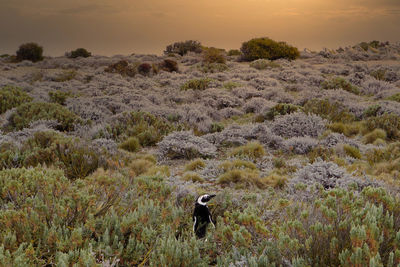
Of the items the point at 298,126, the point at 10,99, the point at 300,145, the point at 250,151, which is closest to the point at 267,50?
the point at 298,126

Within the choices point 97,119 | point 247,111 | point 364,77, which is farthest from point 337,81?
point 97,119

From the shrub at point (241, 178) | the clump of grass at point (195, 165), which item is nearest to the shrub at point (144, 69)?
the clump of grass at point (195, 165)

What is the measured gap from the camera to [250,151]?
8297 mm

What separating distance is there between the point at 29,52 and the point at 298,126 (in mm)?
34109

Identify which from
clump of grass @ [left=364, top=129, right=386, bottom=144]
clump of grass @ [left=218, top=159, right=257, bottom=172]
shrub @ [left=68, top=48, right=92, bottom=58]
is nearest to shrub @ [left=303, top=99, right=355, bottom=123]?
clump of grass @ [left=364, top=129, right=386, bottom=144]

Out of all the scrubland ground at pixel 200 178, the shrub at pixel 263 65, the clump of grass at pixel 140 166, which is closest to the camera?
the scrubland ground at pixel 200 178

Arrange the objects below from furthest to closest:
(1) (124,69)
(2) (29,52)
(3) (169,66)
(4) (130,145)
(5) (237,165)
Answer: (2) (29,52) → (3) (169,66) → (1) (124,69) → (4) (130,145) → (5) (237,165)

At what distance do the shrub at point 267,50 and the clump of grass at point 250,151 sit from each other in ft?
89.4

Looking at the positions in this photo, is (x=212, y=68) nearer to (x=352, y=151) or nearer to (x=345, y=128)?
(x=345, y=128)

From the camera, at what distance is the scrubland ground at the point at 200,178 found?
2.72m

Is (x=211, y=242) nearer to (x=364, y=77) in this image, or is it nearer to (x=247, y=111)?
(x=247, y=111)

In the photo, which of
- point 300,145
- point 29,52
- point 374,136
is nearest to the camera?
point 300,145

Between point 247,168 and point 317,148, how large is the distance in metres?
2.08

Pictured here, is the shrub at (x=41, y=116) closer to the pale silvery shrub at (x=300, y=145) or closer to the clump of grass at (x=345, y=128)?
the pale silvery shrub at (x=300, y=145)
